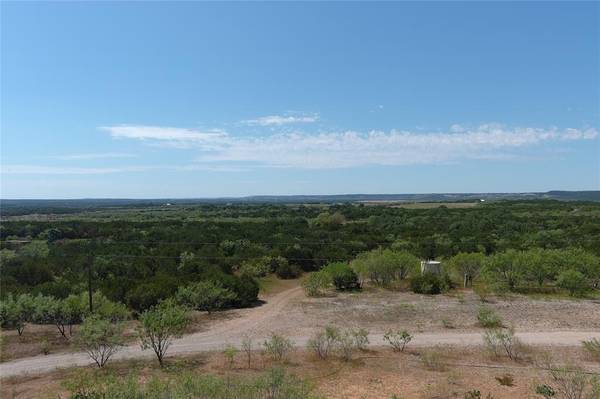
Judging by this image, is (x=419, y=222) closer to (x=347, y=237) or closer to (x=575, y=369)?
(x=347, y=237)

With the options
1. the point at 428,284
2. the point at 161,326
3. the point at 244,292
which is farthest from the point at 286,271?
the point at 161,326

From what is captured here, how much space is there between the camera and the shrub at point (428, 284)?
2911 cm

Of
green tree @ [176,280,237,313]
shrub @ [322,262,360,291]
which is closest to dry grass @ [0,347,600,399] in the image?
green tree @ [176,280,237,313]

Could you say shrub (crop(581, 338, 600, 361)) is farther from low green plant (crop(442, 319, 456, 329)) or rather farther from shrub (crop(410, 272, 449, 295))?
shrub (crop(410, 272, 449, 295))

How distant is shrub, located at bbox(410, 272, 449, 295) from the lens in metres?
29.1

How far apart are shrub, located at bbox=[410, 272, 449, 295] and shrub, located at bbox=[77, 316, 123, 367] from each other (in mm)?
19461

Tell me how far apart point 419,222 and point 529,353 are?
61.3 metres

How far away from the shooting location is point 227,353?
15.6 m

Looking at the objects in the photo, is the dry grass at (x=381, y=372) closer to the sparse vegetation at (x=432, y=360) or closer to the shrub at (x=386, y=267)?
the sparse vegetation at (x=432, y=360)

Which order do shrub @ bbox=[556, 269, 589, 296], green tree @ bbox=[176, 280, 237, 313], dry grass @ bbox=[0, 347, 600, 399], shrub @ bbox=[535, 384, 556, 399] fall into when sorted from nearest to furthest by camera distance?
1. shrub @ bbox=[535, 384, 556, 399]
2. dry grass @ bbox=[0, 347, 600, 399]
3. green tree @ bbox=[176, 280, 237, 313]
4. shrub @ bbox=[556, 269, 589, 296]

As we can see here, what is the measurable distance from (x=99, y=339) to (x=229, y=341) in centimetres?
531

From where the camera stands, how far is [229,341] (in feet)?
62.5

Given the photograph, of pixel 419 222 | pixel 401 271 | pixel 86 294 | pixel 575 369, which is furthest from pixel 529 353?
pixel 419 222

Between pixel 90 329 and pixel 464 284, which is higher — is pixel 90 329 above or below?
above
